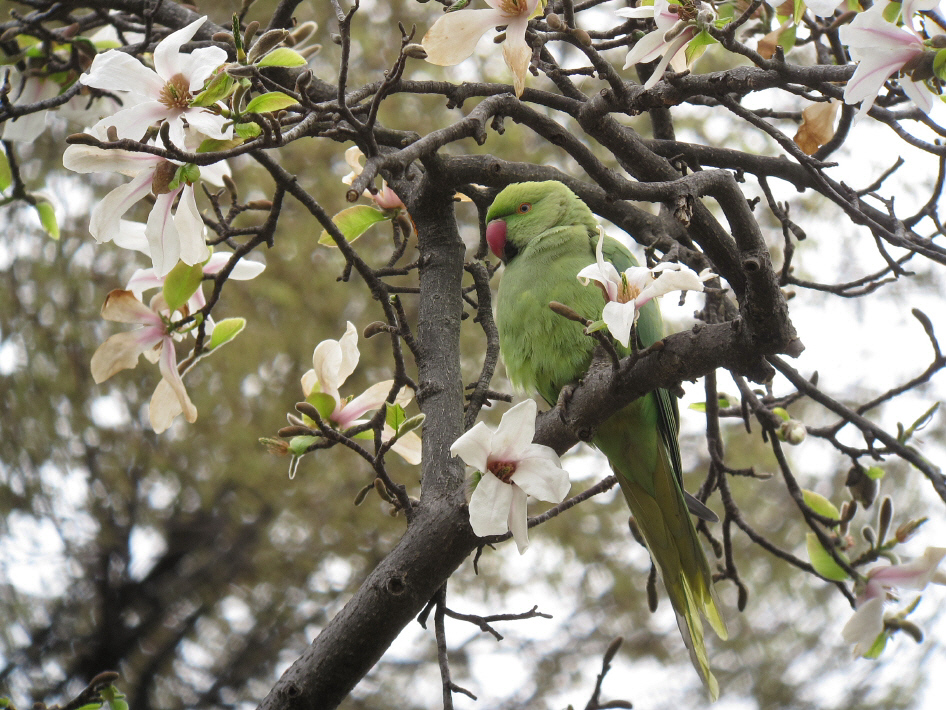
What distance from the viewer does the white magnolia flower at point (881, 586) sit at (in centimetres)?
145

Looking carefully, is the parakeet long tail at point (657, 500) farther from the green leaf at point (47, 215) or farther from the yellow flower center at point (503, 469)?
the green leaf at point (47, 215)

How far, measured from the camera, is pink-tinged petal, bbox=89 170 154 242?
1.10m

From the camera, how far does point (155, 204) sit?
1094 mm

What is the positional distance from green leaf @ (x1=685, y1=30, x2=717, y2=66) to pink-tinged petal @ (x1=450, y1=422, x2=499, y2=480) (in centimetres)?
65

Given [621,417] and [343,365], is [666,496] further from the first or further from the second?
[343,365]

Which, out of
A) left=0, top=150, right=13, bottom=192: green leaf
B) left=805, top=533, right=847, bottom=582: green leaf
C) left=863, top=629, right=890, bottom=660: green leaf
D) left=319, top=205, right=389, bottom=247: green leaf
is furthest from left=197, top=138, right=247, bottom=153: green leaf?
left=863, top=629, right=890, bottom=660: green leaf

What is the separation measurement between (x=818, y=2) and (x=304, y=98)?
68cm

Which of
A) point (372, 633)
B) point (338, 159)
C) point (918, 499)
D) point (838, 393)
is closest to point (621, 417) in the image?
point (372, 633)

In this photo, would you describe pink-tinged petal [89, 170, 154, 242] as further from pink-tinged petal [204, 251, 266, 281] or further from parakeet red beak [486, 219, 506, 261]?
parakeet red beak [486, 219, 506, 261]

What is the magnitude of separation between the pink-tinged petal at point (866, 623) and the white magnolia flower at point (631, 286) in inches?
33.0

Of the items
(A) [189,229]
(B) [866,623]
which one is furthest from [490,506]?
(B) [866,623]

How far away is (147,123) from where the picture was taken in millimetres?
1013

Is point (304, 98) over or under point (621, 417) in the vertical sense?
under

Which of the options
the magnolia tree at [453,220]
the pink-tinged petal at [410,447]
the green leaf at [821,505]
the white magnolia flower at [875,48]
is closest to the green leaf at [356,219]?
the magnolia tree at [453,220]
